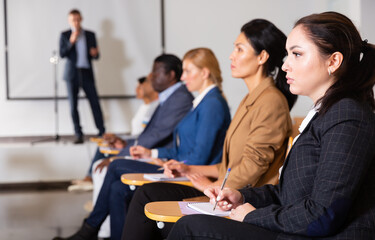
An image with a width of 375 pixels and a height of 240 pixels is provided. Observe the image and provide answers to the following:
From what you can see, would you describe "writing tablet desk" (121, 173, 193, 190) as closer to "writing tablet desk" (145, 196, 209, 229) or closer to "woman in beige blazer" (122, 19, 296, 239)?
"woman in beige blazer" (122, 19, 296, 239)

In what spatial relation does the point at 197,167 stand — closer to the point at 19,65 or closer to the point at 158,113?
the point at 158,113

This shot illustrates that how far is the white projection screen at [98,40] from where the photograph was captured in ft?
21.4

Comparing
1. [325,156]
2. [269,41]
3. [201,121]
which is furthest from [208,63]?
[325,156]

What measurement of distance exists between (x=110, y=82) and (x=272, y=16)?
2.31 metres

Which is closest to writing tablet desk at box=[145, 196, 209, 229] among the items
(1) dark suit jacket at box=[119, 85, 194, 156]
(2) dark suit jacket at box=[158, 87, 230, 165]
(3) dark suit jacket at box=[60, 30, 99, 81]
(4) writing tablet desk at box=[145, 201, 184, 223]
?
(4) writing tablet desk at box=[145, 201, 184, 223]

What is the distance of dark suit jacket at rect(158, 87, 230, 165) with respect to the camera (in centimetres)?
256

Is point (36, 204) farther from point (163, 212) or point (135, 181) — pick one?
point (163, 212)

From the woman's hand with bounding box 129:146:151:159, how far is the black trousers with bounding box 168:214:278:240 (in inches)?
71.0

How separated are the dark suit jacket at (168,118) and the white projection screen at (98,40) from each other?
3452 millimetres

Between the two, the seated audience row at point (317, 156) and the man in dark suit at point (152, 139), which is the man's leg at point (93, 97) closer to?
the man in dark suit at point (152, 139)

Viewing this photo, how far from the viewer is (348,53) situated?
1.38m

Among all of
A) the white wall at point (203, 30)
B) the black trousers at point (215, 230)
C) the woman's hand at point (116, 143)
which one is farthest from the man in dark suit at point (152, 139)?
the white wall at point (203, 30)

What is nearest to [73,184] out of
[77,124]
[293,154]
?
[77,124]

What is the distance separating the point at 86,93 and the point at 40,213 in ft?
7.87
